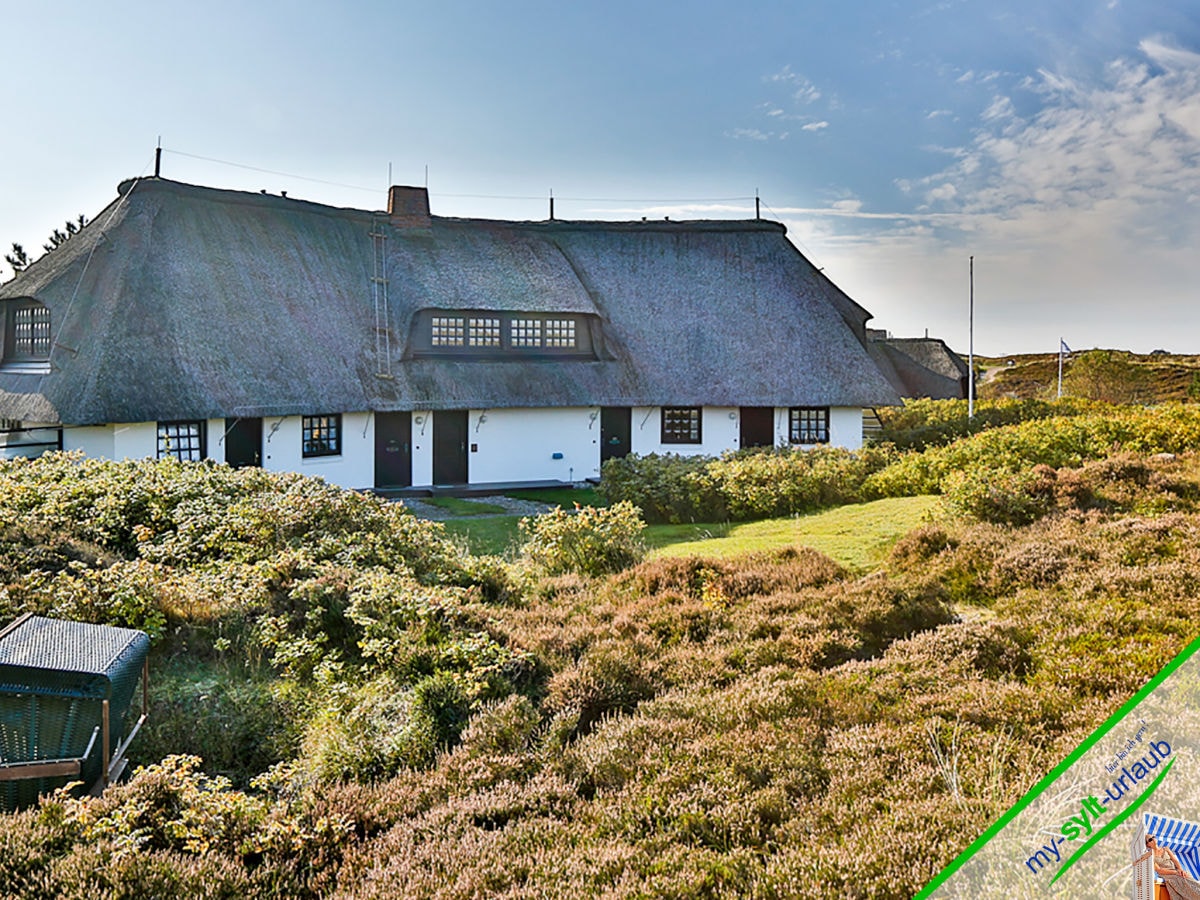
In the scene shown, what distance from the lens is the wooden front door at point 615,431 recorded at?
76.8 ft

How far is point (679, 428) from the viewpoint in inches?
943

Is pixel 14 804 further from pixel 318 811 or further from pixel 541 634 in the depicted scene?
pixel 541 634

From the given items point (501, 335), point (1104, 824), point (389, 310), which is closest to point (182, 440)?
point (389, 310)

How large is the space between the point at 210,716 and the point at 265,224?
1797 cm

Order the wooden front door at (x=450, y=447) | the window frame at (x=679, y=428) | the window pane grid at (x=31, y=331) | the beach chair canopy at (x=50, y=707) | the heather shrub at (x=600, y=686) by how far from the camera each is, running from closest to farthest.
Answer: the beach chair canopy at (x=50, y=707)
the heather shrub at (x=600, y=686)
the window pane grid at (x=31, y=331)
the wooden front door at (x=450, y=447)
the window frame at (x=679, y=428)

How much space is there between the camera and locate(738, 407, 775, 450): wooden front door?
78.9 feet

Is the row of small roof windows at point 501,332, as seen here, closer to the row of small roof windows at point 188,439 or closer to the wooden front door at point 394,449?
the wooden front door at point 394,449

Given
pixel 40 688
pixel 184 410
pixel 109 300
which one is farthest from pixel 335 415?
pixel 40 688

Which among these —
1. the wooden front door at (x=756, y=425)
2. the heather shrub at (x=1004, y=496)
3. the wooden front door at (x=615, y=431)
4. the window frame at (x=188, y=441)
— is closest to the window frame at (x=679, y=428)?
the wooden front door at (x=615, y=431)

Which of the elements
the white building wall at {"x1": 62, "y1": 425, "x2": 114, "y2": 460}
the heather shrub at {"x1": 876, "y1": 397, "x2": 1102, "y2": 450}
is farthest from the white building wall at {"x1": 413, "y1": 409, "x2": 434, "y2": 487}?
the heather shrub at {"x1": 876, "y1": 397, "x2": 1102, "y2": 450}

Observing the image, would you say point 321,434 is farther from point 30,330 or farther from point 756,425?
point 756,425

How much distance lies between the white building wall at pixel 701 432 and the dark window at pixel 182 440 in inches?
413

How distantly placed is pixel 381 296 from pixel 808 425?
11.6 meters

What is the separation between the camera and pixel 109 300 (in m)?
17.7
